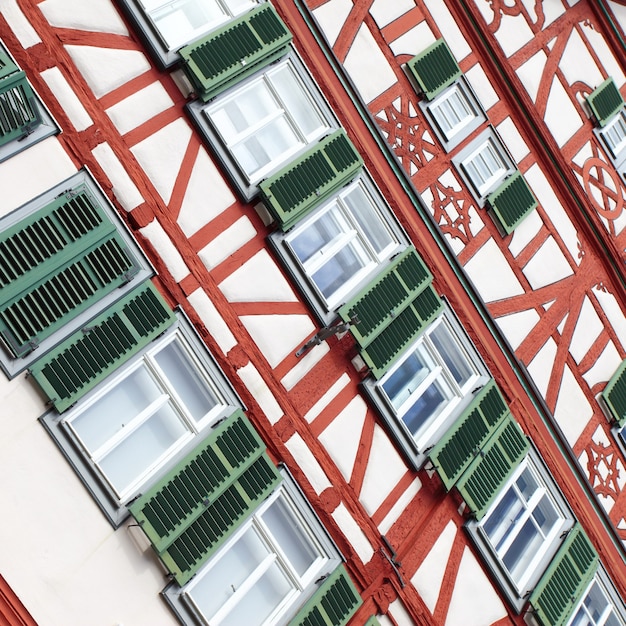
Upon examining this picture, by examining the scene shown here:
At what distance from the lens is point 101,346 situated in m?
7.40

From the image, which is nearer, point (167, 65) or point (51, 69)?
point (51, 69)

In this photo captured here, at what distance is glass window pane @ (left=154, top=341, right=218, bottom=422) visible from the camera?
800 cm

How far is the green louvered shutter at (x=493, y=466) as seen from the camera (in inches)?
388

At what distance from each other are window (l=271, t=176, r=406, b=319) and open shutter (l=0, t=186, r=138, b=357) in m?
1.93

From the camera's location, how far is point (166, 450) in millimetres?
7715

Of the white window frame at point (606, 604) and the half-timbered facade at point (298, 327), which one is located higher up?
the half-timbered facade at point (298, 327)

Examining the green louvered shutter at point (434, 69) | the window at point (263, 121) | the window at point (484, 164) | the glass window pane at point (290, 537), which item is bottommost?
the glass window pane at point (290, 537)

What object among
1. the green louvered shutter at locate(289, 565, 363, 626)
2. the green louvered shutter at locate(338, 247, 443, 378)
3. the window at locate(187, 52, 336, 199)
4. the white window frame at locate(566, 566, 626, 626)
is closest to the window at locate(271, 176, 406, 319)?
the green louvered shutter at locate(338, 247, 443, 378)

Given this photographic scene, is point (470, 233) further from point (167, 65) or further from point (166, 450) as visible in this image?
point (166, 450)

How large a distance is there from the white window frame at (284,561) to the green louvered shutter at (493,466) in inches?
75.0

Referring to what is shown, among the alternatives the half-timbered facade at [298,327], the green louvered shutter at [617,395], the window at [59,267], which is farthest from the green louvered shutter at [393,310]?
the green louvered shutter at [617,395]

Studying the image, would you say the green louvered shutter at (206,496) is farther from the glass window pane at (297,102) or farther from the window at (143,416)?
the glass window pane at (297,102)

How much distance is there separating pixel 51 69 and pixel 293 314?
3.19 meters

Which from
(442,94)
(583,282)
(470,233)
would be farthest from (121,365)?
(583,282)
